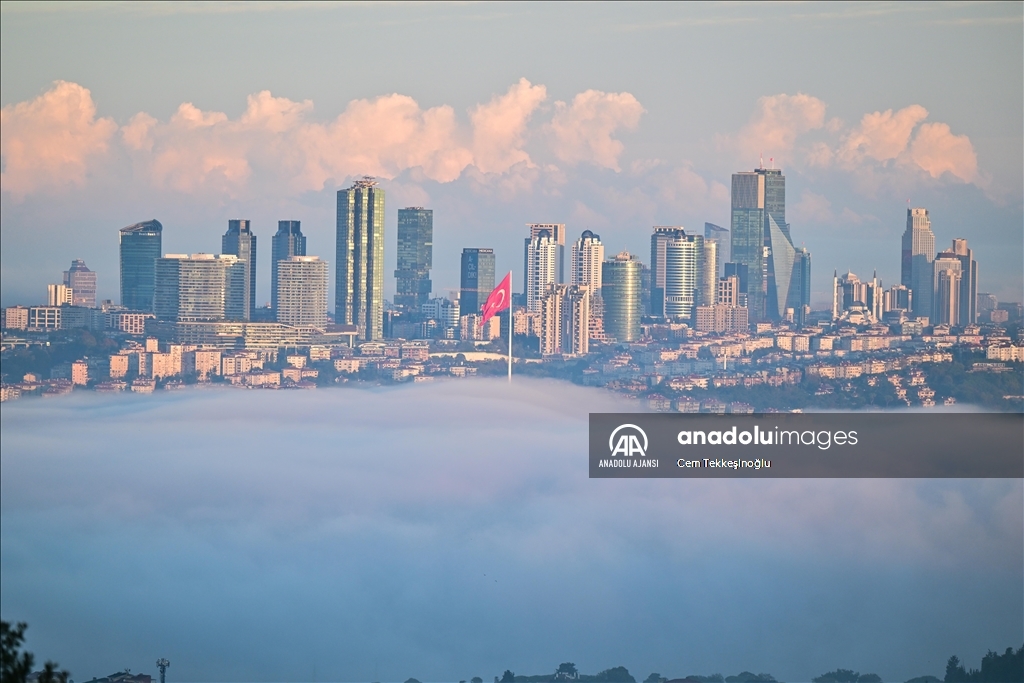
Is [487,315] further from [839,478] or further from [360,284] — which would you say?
[839,478]

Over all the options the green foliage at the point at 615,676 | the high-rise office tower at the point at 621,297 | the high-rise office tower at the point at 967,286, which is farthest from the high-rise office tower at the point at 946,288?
the green foliage at the point at 615,676

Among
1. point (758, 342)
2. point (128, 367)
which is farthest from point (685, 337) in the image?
point (128, 367)

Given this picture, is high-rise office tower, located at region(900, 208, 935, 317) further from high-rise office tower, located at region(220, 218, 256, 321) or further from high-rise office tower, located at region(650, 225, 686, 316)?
high-rise office tower, located at region(220, 218, 256, 321)

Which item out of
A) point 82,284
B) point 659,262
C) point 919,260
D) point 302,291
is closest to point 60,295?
point 82,284

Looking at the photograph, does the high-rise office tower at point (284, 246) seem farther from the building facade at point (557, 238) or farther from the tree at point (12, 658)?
the tree at point (12, 658)

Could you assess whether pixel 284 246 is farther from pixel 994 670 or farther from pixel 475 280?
pixel 994 670

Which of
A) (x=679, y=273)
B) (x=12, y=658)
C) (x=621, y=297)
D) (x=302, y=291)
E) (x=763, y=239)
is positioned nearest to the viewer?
(x=12, y=658)
